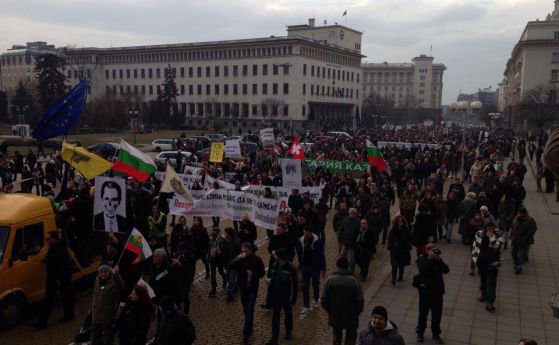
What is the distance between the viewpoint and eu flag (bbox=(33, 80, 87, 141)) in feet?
42.6

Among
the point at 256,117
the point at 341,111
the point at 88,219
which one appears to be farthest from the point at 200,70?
the point at 88,219

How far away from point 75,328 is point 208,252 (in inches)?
116

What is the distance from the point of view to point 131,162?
38.8ft

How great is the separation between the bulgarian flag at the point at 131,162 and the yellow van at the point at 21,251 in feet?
7.61

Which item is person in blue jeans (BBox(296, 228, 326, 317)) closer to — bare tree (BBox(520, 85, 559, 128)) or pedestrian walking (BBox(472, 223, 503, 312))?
pedestrian walking (BBox(472, 223, 503, 312))

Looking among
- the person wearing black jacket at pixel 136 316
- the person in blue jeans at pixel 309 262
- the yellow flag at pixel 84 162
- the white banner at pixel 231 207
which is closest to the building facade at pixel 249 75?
the white banner at pixel 231 207

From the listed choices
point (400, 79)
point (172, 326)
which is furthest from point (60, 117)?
point (400, 79)

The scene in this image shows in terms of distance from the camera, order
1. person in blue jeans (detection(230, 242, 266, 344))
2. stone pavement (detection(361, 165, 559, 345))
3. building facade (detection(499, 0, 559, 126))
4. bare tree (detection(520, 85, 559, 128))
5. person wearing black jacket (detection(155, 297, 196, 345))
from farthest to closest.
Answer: building facade (detection(499, 0, 559, 126))
bare tree (detection(520, 85, 559, 128))
stone pavement (detection(361, 165, 559, 345))
person in blue jeans (detection(230, 242, 266, 344))
person wearing black jacket (detection(155, 297, 196, 345))

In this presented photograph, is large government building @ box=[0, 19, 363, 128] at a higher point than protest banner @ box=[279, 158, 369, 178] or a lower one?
higher

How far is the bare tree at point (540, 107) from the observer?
5996 cm

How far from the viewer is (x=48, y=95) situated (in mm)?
69938

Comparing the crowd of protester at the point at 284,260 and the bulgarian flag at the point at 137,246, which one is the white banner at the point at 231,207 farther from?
the bulgarian flag at the point at 137,246

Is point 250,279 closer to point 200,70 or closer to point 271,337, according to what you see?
point 271,337

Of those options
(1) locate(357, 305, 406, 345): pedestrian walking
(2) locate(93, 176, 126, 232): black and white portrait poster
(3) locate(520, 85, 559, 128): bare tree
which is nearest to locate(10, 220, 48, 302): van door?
(2) locate(93, 176, 126, 232): black and white portrait poster
